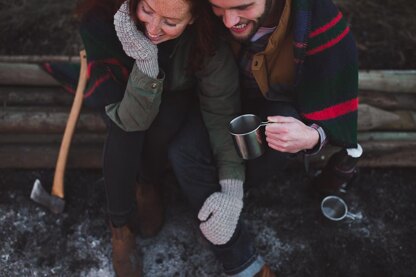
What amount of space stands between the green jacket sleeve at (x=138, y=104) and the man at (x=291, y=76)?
0.30 metres

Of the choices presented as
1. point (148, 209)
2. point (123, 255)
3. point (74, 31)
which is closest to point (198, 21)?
point (148, 209)

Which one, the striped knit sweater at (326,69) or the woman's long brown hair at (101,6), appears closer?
the striped knit sweater at (326,69)

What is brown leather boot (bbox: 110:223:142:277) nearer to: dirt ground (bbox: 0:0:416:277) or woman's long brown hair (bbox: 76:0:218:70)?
dirt ground (bbox: 0:0:416:277)

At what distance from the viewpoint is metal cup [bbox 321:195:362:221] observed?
288 cm

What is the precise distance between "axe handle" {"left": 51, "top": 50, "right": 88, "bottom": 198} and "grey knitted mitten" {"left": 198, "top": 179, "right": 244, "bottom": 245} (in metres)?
1.02

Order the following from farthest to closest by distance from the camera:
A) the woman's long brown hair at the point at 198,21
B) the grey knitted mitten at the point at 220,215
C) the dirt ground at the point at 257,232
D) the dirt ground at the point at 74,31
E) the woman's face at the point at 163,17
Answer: the dirt ground at the point at 74,31
the dirt ground at the point at 257,232
the grey knitted mitten at the point at 220,215
the woman's long brown hair at the point at 198,21
the woman's face at the point at 163,17

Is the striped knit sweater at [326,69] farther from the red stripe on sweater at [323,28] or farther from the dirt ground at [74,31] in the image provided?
the dirt ground at [74,31]

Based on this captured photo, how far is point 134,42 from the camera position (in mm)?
2062

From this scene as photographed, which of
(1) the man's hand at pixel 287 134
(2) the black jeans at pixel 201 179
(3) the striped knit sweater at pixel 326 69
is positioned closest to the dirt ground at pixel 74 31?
(3) the striped knit sweater at pixel 326 69

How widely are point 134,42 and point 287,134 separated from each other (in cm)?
79

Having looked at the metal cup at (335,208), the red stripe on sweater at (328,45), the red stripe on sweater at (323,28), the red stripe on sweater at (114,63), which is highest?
the red stripe on sweater at (323,28)

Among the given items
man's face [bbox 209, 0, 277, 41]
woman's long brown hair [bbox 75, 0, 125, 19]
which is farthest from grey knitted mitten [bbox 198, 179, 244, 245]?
woman's long brown hair [bbox 75, 0, 125, 19]

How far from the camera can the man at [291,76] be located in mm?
2039

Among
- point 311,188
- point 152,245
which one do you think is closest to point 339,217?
point 311,188
